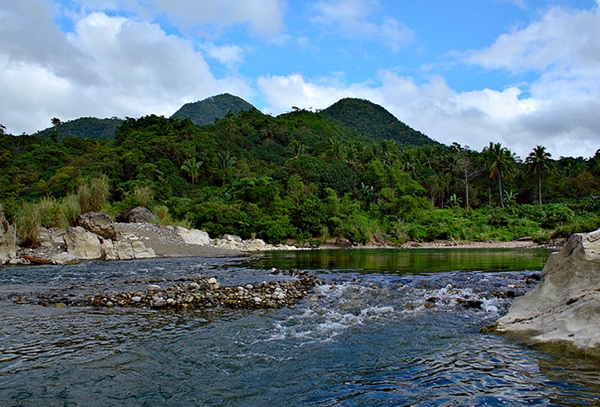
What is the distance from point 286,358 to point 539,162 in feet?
267

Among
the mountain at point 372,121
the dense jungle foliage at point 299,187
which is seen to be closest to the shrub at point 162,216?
the dense jungle foliage at point 299,187

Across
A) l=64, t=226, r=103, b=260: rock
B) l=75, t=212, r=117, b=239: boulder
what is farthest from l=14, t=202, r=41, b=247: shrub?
l=75, t=212, r=117, b=239: boulder

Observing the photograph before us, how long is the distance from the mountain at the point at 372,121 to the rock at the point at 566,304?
144239 mm

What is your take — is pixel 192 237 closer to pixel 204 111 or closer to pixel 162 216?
pixel 162 216

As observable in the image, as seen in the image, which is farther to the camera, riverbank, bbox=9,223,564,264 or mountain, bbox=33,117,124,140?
mountain, bbox=33,117,124,140

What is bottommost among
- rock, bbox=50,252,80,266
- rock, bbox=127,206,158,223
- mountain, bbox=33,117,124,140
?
rock, bbox=50,252,80,266

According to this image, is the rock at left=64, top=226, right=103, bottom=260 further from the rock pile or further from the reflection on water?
the rock pile

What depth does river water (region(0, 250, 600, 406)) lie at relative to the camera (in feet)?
17.5

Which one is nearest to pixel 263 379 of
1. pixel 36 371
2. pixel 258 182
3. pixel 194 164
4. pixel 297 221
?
pixel 36 371

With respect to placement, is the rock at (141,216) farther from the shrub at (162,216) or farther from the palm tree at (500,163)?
the palm tree at (500,163)

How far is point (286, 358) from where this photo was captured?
698 cm

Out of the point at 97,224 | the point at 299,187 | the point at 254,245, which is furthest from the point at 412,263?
the point at 299,187

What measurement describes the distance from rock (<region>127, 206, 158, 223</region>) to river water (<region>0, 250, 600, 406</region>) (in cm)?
2877

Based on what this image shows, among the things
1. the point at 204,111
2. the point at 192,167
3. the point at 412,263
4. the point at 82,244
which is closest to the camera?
the point at 412,263
